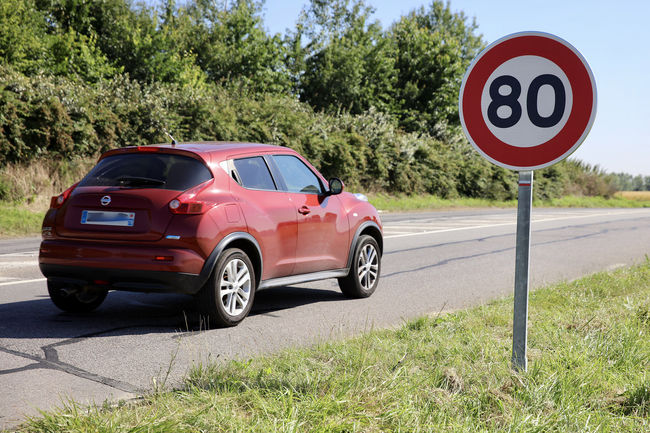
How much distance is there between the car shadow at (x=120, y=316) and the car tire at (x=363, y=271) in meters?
0.19

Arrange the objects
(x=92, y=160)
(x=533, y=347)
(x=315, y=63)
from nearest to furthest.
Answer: (x=533, y=347) < (x=92, y=160) < (x=315, y=63)

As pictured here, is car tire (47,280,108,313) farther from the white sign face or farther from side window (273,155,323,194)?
the white sign face

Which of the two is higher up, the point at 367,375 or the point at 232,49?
the point at 232,49

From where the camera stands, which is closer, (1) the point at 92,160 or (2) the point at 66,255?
(2) the point at 66,255

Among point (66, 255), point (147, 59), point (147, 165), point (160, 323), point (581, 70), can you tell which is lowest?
point (160, 323)

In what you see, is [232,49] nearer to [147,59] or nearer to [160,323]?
[147,59]

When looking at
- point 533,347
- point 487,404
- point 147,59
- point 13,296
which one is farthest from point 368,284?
point 147,59

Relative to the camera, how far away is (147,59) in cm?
3481

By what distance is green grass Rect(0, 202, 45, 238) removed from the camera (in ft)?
48.6

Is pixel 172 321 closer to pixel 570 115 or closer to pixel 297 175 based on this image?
pixel 297 175

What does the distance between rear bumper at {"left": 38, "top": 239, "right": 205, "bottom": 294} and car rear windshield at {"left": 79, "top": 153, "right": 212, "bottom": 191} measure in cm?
61

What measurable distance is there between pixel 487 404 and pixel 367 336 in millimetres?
1674

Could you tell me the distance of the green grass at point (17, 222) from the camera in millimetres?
14820

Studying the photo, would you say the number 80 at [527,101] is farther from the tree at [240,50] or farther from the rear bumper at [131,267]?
the tree at [240,50]
